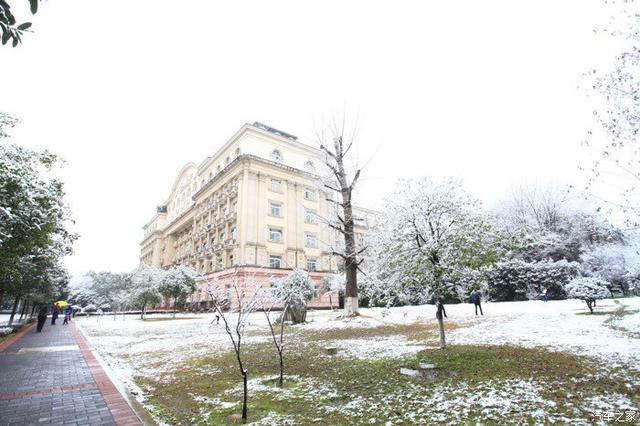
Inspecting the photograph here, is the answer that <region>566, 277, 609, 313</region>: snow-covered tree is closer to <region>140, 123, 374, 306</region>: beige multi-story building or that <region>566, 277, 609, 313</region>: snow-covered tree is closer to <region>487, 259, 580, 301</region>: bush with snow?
<region>487, 259, 580, 301</region>: bush with snow


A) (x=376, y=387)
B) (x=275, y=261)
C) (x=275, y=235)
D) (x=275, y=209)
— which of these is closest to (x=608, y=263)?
(x=376, y=387)

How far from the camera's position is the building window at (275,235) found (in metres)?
41.1

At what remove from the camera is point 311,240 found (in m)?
44.0

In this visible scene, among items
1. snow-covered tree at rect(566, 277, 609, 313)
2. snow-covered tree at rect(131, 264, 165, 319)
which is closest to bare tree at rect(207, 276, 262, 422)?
snow-covered tree at rect(566, 277, 609, 313)

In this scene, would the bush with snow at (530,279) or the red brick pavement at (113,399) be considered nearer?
the red brick pavement at (113,399)

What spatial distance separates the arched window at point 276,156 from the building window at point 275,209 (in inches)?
215

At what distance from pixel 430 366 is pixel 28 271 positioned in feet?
63.3

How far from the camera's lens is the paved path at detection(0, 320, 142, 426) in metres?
5.23

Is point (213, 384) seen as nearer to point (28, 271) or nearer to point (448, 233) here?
point (448, 233)

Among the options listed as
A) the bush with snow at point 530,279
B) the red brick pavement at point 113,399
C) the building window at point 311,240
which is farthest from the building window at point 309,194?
the red brick pavement at point 113,399

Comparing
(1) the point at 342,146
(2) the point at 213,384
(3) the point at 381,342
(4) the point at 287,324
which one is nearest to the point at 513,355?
(3) the point at 381,342

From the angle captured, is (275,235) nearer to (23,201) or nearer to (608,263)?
(608,263)

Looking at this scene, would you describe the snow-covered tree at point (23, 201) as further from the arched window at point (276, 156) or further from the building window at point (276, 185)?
the arched window at point (276, 156)

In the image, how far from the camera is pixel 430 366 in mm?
7371
